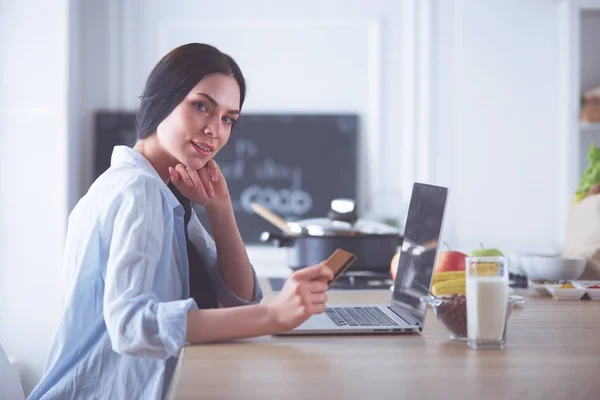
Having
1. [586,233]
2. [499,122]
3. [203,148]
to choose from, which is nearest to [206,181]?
[203,148]

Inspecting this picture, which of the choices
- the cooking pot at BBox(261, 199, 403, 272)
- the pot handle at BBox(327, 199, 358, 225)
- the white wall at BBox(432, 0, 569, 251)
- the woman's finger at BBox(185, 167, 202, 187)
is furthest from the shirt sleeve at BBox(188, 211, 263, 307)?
the white wall at BBox(432, 0, 569, 251)

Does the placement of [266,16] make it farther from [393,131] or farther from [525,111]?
[525,111]

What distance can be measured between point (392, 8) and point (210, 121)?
281 centimetres

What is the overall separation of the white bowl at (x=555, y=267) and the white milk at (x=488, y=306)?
0.87 meters

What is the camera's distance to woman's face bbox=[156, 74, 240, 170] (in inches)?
60.3

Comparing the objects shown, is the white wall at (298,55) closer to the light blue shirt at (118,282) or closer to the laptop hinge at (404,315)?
the laptop hinge at (404,315)

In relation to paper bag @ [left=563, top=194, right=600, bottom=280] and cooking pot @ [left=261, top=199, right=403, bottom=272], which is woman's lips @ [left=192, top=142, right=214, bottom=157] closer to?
cooking pot @ [left=261, top=199, right=403, bottom=272]

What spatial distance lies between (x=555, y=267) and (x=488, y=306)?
2.94 ft

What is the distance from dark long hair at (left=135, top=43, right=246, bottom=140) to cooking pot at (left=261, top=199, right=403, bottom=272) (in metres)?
0.73

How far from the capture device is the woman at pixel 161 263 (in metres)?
1.23

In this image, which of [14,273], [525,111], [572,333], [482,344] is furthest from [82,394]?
[525,111]

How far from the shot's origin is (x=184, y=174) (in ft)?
5.24

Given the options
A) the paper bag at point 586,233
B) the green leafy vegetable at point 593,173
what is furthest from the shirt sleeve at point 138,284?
the green leafy vegetable at point 593,173

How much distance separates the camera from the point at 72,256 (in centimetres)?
141
